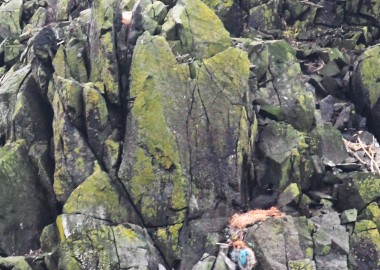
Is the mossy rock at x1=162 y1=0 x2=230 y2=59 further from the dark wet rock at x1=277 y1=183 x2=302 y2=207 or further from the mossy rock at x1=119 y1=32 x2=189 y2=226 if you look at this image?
the dark wet rock at x1=277 y1=183 x2=302 y2=207

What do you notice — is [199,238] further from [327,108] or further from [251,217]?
[327,108]

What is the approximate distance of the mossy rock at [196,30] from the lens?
30.1 metres

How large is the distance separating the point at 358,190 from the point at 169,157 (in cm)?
972

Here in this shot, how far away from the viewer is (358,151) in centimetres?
3180

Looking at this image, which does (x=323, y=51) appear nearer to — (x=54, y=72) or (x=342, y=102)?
(x=342, y=102)

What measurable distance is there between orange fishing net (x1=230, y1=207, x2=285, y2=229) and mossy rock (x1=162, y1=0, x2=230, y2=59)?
352 inches

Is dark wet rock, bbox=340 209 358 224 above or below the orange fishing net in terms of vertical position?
below

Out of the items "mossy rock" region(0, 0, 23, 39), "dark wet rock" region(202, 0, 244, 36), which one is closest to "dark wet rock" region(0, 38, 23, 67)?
"mossy rock" region(0, 0, 23, 39)

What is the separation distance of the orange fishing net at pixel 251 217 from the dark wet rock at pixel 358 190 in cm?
402

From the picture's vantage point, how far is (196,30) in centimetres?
3075

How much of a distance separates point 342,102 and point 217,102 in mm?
11419

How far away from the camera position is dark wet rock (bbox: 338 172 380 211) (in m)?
27.7

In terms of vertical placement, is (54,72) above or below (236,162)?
above

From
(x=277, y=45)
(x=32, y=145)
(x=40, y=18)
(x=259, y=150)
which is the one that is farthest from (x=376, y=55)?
(x=40, y=18)
